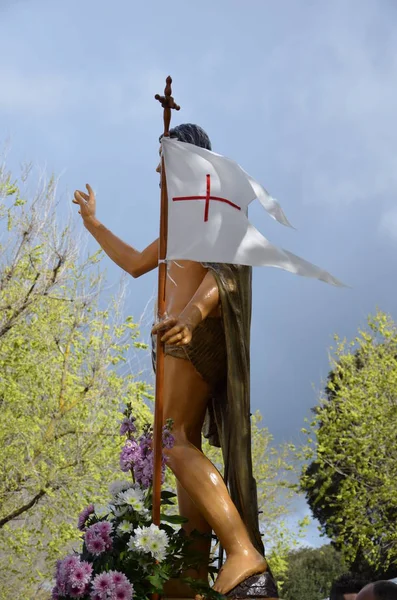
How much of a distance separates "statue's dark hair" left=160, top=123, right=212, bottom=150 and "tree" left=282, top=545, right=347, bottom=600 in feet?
73.5

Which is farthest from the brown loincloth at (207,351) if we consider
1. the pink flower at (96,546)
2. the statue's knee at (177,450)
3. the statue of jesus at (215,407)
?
the pink flower at (96,546)

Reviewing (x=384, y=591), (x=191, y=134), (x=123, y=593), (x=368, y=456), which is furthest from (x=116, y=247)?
(x=368, y=456)

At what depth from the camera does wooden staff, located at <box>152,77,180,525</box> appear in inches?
162

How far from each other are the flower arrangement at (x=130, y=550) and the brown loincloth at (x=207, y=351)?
46 centimetres

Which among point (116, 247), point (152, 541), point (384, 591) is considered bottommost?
point (384, 591)

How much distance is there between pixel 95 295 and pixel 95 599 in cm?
1206

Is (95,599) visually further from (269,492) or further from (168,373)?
(269,492)

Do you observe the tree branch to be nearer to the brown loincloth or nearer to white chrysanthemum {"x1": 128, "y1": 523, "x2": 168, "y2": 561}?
the brown loincloth

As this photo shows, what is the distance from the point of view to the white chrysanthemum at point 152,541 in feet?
13.1

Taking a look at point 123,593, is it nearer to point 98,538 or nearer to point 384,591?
point 98,538

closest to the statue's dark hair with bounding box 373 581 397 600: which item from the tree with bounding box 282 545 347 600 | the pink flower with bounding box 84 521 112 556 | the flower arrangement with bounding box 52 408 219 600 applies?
the flower arrangement with bounding box 52 408 219 600

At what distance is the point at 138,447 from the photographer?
4.44 meters

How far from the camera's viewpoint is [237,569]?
13.9 ft

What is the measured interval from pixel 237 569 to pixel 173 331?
1.21m
